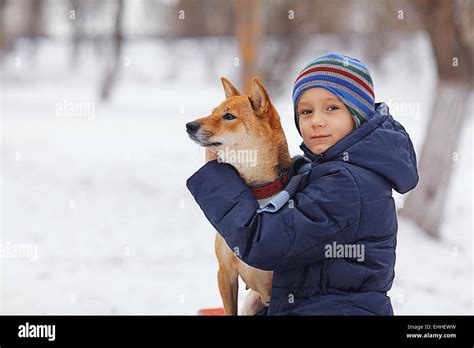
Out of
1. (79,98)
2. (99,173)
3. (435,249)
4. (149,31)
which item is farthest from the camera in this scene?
(149,31)

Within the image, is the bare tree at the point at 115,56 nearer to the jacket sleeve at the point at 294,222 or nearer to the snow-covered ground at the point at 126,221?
the snow-covered ground at the point at 126,221

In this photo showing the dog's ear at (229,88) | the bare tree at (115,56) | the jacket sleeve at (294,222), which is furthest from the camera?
the bare tree at (115,56)

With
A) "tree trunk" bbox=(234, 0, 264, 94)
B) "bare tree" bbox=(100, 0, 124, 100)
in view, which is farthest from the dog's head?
"bare tree" bbox=(100, 0, 124, 100)

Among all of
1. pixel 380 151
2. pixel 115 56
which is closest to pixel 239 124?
pixel 380 151

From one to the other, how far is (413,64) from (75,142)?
40.9ft

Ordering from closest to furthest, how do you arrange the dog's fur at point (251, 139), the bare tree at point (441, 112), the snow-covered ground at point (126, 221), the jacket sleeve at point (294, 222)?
the jacket sleeve at point (294, 222), the dog's fur at point (251, 139), the snow-covered ground at point (126, 221), the bare tree at point (441, 112)

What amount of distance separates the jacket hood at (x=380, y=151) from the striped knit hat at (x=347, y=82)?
0.05 m

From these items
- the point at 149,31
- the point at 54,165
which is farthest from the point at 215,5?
the point at 54,165

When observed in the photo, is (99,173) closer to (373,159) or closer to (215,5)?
(373,159)

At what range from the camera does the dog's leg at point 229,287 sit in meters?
2.61

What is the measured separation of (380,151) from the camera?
2.18 m

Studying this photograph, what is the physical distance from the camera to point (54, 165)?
9.91 metres

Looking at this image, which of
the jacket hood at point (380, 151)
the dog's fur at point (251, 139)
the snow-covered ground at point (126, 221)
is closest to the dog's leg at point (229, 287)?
the dog's fur at point (251, 139)

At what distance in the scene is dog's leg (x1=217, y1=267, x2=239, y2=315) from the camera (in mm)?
2605
